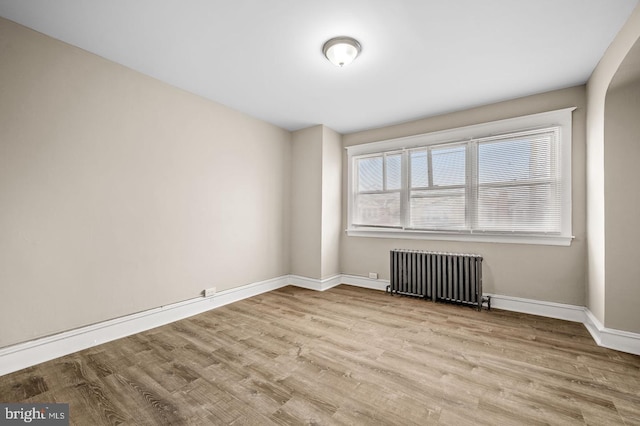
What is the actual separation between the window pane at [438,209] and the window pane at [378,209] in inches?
10.8

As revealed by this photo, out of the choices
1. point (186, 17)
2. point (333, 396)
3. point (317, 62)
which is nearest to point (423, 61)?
point (317, 62)

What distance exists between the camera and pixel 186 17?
7.23 ft

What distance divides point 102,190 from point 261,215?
219cm

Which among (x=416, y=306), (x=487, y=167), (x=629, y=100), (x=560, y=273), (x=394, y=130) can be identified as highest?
(x=394, y=130)

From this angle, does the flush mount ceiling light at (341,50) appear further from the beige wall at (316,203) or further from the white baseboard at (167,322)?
the white baseboard at (167,322)

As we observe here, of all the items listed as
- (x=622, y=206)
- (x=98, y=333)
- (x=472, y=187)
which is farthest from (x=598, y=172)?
(x=98, y=333)

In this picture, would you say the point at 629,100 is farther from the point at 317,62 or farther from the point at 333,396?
the point at 333,396

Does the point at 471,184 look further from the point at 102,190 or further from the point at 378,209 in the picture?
the point at 102,190

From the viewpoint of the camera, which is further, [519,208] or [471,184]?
[471,184]

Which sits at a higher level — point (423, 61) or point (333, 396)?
point (423, 61)

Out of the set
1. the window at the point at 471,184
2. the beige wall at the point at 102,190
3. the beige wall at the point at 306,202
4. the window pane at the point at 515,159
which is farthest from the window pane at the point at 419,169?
the beige wall at the point at 102,190

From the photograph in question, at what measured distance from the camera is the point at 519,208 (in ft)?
11.9

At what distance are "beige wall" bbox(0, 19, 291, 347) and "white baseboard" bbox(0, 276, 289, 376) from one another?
0.25ft

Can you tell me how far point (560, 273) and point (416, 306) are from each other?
176cm
